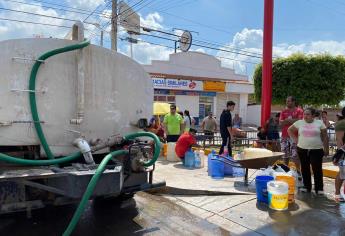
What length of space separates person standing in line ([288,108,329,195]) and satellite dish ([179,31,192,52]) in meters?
25.2

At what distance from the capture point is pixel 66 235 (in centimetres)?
363

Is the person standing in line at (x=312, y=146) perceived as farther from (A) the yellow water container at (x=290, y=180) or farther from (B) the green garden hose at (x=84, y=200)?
(B) the green garden hose at (x=84, y=200)

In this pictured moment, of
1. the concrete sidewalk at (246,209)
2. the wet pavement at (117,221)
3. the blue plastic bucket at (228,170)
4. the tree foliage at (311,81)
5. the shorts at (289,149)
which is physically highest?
the tree foliage at (311,81)

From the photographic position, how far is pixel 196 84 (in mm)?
31844

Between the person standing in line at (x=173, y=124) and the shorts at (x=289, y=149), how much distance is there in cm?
342

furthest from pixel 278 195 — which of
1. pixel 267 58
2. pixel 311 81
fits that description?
pixel 311 81

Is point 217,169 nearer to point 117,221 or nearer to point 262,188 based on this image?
point 262,188

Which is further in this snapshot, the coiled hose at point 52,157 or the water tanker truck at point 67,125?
the water tanker truck at point 67,125

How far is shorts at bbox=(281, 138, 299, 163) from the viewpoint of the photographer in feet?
23.4

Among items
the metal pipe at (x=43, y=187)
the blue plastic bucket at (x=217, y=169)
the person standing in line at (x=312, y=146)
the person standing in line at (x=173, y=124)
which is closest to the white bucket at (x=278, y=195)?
the person standing in line at (x=312, y=146)

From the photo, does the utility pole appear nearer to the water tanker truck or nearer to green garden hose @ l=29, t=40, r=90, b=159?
the water tanker truck

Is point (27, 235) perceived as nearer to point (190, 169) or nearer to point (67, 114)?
point (67, 114)

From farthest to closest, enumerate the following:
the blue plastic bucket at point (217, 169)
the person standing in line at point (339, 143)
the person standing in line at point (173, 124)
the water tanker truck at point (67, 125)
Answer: the person standing in line at point (173, 124) < the blue plastic bucket at point (217, 169) < the person standing in line at point (339, 143) < the water tanker truck at point (67, 125)

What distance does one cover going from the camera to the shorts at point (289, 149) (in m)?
7.12
